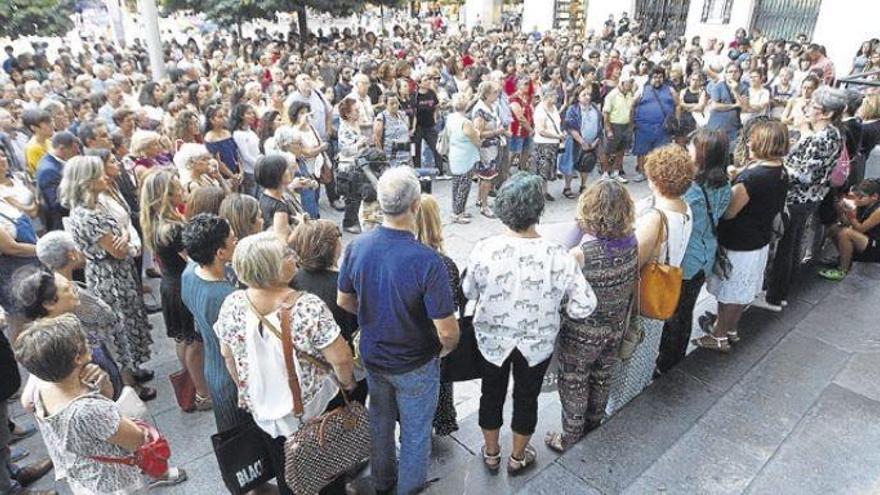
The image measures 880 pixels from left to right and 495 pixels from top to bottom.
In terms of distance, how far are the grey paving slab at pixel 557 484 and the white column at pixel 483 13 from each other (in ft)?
94.0

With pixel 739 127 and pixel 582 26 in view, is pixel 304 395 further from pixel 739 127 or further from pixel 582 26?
pixel 582 26

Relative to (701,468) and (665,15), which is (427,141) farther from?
(665,15)

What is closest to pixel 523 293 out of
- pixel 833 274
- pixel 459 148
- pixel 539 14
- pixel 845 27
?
pixel 833 274

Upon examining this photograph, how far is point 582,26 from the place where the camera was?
966 inches

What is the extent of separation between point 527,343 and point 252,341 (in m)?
1.29

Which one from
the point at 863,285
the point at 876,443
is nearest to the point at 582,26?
the point at 863,285

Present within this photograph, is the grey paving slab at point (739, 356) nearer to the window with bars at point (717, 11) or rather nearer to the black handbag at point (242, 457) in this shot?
the black handbag at point (242, 457)

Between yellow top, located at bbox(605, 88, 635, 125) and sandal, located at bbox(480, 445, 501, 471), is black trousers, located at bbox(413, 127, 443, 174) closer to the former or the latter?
yellow top, located at bbox(605, 88, 635, 125)

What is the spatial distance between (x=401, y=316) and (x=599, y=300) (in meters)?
1.04

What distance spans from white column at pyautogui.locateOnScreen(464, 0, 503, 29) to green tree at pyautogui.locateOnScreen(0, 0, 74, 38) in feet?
61.8

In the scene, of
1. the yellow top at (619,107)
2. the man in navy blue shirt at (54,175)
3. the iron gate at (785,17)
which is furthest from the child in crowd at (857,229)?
the iron gate at (785,17)

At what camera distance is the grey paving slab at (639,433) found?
2996mm

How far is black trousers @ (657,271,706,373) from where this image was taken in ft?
12.0

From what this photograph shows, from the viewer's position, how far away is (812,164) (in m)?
4.27
